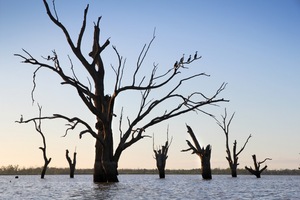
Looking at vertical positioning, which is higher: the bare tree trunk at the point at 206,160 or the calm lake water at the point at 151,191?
the bare tree trunk at the point at 206,160

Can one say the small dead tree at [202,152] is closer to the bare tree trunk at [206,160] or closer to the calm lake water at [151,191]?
the bare tree trunk at [206,160]

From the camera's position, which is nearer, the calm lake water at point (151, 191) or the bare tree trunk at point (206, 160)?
the calm lake water at point (151, 191)

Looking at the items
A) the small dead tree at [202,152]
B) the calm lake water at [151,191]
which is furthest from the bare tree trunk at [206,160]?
the calm lake water at [151,191]

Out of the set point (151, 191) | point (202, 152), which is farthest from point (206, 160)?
point (151, 191)

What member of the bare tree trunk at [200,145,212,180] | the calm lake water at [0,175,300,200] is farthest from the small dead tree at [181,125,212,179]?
the calm lake water at [0,175,300,200]

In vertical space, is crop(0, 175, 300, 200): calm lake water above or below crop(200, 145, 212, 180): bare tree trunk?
below

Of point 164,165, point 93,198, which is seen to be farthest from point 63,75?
point 164,165

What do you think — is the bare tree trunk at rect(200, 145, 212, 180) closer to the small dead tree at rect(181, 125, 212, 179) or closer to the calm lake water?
the small dead tree at rect(181, 125, 212, 179)

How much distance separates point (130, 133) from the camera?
23125 mm

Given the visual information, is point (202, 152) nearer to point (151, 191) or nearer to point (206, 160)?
point (206, 160)

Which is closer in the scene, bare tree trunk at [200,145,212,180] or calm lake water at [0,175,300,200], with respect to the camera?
calm lake water at [0,175,300,200]

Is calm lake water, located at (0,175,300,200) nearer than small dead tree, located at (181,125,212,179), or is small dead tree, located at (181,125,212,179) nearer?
calm lake water, located at (0,175,300,200)

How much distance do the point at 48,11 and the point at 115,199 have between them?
13.2 m

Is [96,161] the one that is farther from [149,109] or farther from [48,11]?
[48,11]
